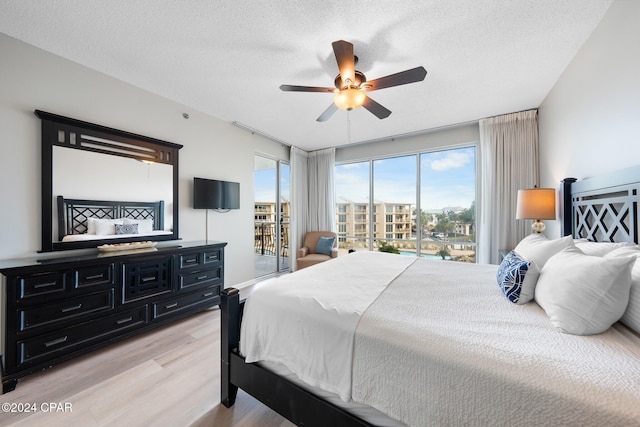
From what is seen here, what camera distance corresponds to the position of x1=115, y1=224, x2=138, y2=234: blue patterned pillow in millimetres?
2496

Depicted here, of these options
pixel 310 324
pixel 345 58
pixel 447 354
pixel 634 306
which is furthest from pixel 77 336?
pixel 634 306

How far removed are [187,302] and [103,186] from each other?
4.88ft

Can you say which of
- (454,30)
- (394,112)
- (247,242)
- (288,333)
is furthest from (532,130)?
(247,242)

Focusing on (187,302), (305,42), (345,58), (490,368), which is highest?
(305,42)

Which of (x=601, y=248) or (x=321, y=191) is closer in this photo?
(x=601, y=248)

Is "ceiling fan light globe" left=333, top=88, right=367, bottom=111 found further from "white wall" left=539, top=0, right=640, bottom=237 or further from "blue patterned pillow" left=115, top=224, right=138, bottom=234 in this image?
"blue patterned pillow" left=115, top=224, right=138, bottom=234

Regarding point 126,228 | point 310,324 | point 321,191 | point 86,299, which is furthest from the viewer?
point 321,191

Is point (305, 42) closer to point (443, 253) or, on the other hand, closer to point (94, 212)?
point (94, 212)

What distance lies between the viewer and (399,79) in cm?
187

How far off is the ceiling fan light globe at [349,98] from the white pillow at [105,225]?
8.41ft

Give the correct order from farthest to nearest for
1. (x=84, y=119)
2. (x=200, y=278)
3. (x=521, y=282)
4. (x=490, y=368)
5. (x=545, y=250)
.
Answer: (x=200, y=278) < (x=84, y=119) < (x=545, y=250) < (x=521, y=282) < (x=490, y=368)

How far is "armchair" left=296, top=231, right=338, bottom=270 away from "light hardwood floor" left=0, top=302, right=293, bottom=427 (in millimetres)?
2155

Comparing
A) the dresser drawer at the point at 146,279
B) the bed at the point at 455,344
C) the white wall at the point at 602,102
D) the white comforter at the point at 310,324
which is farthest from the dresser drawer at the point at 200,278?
the white wall at the point at 602,102

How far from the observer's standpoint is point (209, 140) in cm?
337
